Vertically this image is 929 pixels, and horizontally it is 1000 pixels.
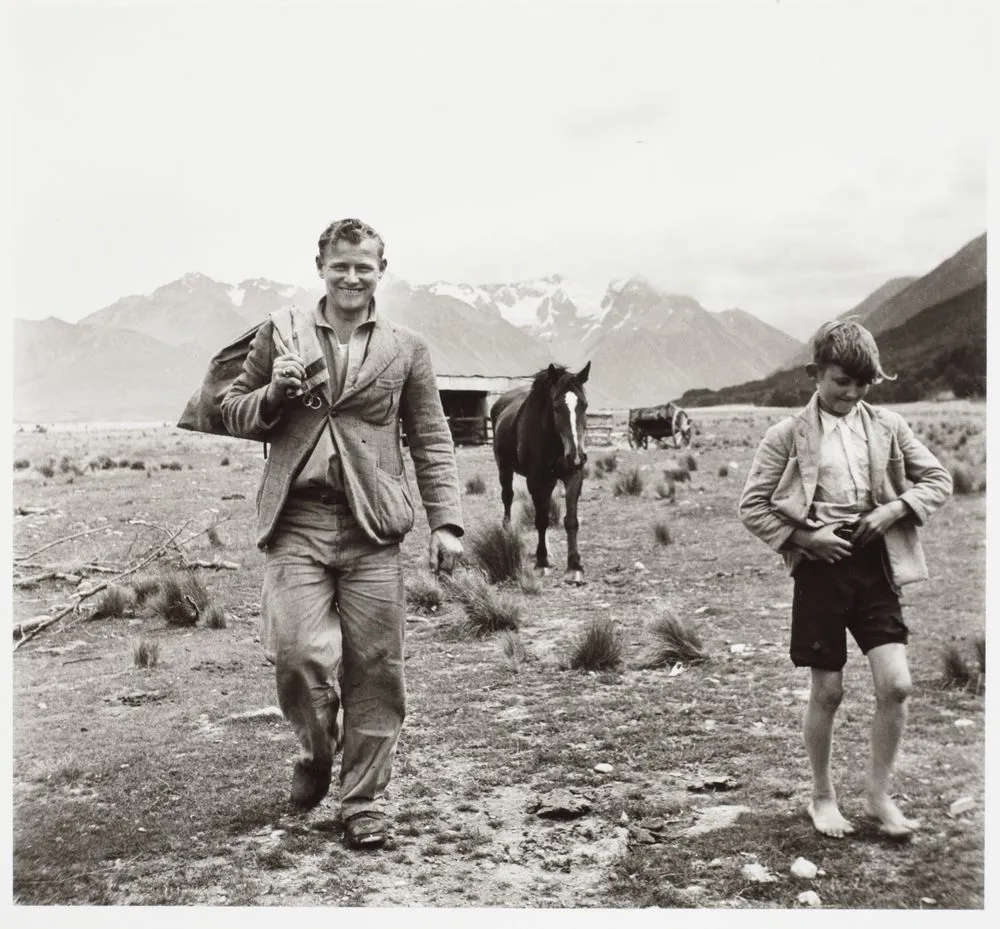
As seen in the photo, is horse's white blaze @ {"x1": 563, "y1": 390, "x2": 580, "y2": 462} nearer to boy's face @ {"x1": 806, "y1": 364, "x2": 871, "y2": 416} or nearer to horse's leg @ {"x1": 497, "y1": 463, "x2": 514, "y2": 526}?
horse's leg @ {"x1": 497, "y1": 463, "x2": 514, "y2": 526}

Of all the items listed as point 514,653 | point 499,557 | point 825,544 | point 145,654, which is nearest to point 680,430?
point 499,557

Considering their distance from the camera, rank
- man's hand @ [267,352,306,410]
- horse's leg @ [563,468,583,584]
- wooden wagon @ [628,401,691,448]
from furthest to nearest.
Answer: wooden wagon @ [628,401,691,448], horse's leg @ [563,468,583,584], man's hand @ [267,352,306,410]

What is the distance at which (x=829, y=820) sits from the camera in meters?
2.85

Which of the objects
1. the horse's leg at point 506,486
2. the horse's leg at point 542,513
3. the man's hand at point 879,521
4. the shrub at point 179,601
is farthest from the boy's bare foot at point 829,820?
the horse's leg at point 506,486

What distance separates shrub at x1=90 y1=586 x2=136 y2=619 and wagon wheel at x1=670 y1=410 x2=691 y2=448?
7817 mm

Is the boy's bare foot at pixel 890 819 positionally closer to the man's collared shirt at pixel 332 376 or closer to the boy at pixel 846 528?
the boy at pixel 846 528

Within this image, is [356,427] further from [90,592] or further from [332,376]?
[90,592]

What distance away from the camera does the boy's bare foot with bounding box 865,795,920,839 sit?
277 centimetres

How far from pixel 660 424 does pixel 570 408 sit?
21.3 ft

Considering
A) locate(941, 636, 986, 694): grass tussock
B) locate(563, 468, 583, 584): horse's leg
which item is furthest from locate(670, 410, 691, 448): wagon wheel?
locate(941, 636, 986, 694): grass tussock

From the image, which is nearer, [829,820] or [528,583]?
[829,820]

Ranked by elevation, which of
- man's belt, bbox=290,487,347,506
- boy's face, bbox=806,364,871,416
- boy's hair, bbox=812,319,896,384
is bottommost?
man's belt, bbox=290,487,347,506

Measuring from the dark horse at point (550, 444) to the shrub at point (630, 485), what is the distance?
128 cm

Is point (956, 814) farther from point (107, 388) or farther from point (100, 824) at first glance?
point (107, 388)
